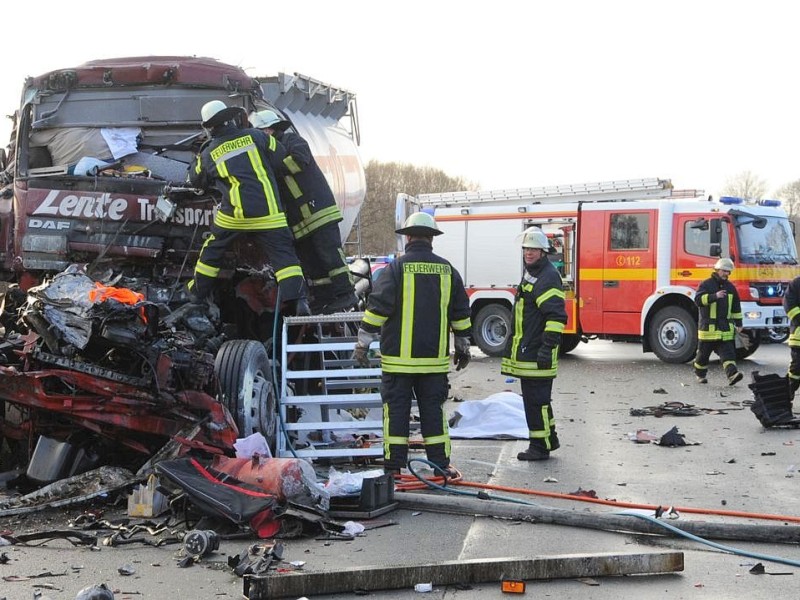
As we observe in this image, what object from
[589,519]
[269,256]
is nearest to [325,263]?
[269,256]

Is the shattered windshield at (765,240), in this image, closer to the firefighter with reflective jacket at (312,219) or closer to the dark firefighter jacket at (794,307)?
the dark firefighter jacket at (794,307)

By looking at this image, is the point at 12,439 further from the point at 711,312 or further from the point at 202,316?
the point at 711,312

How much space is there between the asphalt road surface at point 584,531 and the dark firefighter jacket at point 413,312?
1.01 meters

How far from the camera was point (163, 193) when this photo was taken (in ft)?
26.1

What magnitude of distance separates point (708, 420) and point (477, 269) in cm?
913

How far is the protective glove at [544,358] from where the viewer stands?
8.30 metres

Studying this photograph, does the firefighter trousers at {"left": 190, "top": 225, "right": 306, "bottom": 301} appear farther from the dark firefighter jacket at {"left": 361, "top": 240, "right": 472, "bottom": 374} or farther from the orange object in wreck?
the orange object in wreck

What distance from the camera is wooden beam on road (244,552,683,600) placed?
4500 millimetres

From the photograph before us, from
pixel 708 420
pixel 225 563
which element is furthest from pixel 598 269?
pixel 225 563

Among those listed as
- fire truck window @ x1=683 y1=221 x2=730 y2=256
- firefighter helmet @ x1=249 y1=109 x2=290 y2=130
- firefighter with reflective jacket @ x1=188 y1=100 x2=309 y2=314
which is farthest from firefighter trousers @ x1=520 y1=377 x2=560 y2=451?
fire truck window @ x1=683 y1=221 x2=730 y2=256

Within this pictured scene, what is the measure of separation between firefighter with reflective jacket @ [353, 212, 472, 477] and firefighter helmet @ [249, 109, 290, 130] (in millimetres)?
1765

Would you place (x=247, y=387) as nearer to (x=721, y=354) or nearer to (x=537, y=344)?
(x=537, y=344)

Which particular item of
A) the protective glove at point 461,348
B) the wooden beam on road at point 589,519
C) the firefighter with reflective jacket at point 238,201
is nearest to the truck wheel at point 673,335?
the protective glove at point 461,348

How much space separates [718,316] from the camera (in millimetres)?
14133
